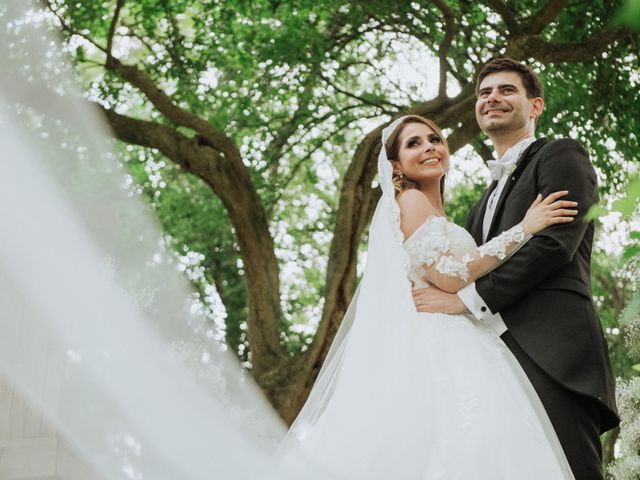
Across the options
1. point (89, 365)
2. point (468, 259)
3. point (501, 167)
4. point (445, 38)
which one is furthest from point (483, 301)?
point (445, 38)

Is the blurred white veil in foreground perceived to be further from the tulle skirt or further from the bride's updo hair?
the bride's updo hair

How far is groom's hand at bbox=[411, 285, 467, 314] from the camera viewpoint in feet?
9.97

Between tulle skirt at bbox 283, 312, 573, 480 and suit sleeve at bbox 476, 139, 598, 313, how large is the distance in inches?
6.5

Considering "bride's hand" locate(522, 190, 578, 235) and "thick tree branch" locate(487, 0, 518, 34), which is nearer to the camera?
"bride's hand" locate(522, 190, 578, 235)

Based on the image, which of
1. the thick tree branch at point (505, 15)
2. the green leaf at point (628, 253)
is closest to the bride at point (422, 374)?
the green leaf at point (628, 253)

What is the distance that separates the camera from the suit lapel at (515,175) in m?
3.16

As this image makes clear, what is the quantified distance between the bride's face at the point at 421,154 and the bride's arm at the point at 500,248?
410 millimetres

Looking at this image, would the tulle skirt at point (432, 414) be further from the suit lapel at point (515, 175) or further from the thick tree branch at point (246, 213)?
the thick tree branch at point (246, 213)

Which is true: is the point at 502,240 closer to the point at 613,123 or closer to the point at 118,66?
the point at 118,66

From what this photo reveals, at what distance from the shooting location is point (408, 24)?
8125 millimetres

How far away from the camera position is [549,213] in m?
2.91

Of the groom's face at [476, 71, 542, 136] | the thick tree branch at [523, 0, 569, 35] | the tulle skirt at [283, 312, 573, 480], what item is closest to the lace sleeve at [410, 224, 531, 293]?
the tulle skirt at [283, 312, 573, 480]

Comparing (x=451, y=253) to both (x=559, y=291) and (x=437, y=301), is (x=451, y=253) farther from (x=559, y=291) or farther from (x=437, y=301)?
(x=559, y=291)

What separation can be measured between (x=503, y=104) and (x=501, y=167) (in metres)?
0.23
